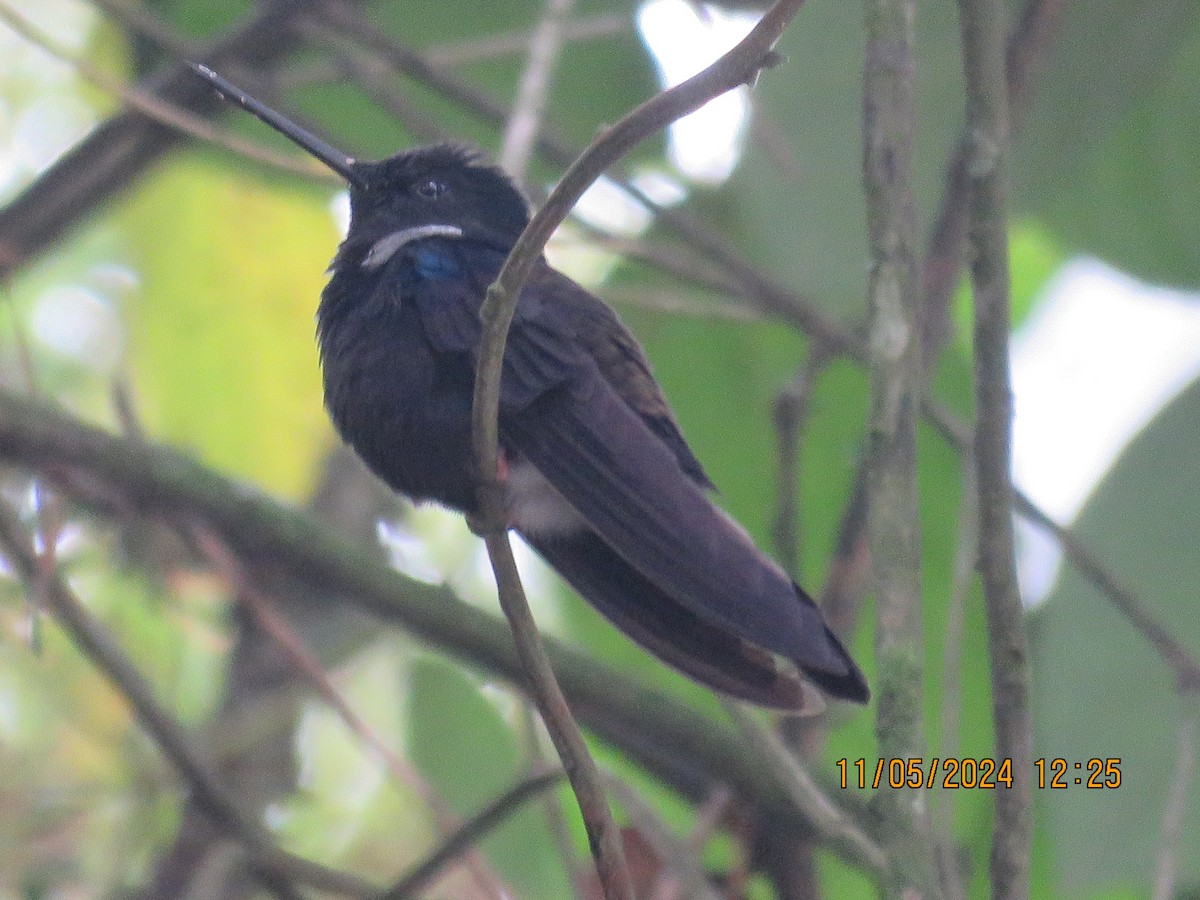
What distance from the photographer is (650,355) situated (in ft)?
13.3

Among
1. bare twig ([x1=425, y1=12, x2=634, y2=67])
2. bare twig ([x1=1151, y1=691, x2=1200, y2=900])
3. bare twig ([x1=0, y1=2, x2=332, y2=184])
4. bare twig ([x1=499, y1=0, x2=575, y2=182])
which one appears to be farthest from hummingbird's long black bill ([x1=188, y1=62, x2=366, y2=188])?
bare twig ([x1=1151, y1=691, x2=1200, y2=900])

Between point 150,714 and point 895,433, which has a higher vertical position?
point 895,433

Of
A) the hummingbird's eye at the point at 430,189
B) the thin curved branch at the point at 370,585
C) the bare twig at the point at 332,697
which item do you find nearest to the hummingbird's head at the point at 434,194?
the hummingbird's eye at the point at 430,189

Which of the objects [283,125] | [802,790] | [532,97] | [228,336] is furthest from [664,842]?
[228,336]

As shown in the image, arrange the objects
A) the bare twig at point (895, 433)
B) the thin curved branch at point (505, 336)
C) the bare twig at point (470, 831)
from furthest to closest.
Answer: the bare twig at point (470, 831)
the bare twig at point (895, 433)
the thin curved branch at point (505, 336)

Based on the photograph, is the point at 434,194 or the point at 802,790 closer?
the point at 802,790

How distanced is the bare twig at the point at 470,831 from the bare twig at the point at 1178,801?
3.09 feet

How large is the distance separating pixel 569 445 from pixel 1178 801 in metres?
1.14

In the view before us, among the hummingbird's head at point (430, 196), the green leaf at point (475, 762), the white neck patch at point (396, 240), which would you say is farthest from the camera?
the green leaf at point (475, 762)

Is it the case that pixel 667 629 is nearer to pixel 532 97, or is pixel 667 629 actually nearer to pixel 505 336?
pixel 505 336

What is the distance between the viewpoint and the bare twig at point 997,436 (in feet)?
6.76

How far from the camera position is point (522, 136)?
337cm

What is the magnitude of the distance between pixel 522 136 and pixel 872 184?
121 cm

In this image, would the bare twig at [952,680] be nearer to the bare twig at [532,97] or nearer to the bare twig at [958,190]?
the bare twig at [958,190]
